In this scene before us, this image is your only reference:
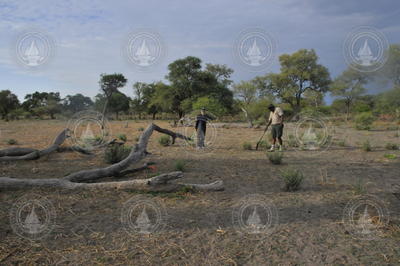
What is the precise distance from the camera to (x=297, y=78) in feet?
145

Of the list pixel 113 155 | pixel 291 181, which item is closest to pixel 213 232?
pixel 291 181

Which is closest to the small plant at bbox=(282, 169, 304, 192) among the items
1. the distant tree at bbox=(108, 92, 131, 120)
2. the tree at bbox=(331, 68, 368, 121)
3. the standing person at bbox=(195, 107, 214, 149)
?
the standing person at bbox=(195, 107, 214, 149)

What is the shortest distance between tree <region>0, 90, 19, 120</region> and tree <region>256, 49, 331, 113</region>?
47.9m

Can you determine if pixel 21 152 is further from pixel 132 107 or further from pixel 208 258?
pixel 132 107

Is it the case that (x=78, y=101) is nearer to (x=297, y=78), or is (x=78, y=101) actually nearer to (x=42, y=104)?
(x=42, y=104)

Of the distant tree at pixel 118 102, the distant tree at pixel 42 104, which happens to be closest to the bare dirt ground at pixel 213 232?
the distant tree at pixel 118 102

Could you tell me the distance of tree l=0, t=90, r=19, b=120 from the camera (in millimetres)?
47500

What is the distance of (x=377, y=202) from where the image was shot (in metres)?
4.47

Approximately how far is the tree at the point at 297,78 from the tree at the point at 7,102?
47.9m

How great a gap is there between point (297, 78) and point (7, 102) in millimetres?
54957

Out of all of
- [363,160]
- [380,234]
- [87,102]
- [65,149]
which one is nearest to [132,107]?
[87,102]

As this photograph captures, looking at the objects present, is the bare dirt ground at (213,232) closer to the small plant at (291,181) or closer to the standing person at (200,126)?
the small plant at (291,181)

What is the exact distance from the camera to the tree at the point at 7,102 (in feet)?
156

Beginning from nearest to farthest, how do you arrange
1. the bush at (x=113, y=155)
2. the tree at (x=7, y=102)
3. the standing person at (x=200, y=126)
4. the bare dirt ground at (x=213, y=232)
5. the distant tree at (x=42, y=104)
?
the bare dirt ground at (x=213, y=232) → the bush at (x=113, y=155) → the standing person at (x=200, y=126) → the tree at (x=7, y=102) → the distant tree at (x=42, y=104)
